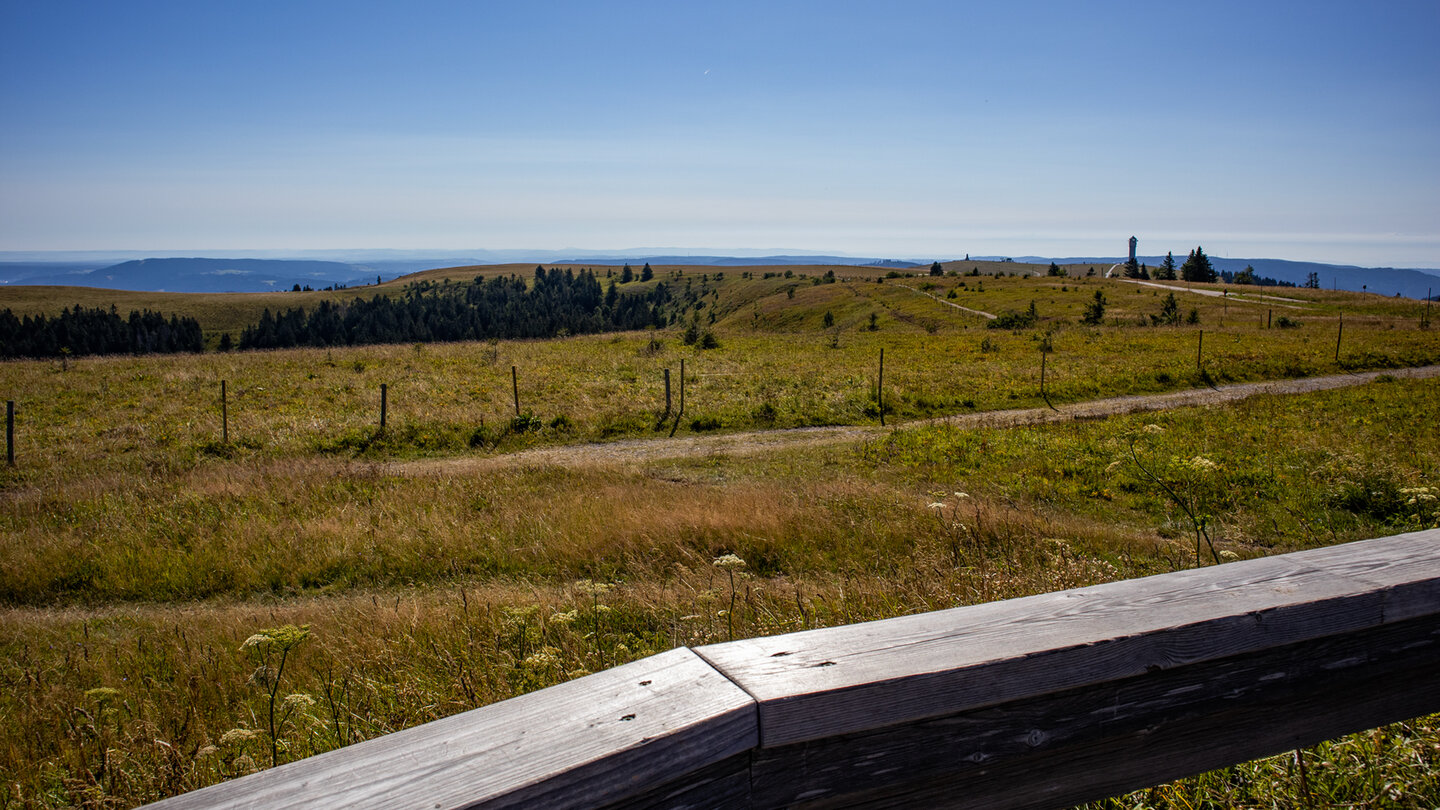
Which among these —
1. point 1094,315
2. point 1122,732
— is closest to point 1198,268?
point 1094,315

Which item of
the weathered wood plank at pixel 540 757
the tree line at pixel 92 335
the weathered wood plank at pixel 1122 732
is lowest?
the tree line at pixel 92 335

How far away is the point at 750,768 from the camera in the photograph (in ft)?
4.63

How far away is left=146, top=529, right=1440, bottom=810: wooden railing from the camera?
49.8 inches

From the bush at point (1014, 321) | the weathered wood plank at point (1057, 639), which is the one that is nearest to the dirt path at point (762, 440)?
the weathered wood plank at point (1057, 639)

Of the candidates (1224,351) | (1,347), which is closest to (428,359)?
(1224,351)

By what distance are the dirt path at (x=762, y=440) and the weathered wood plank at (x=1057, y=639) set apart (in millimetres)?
12918

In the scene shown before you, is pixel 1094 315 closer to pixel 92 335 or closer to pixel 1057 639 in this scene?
pixel 1057 639

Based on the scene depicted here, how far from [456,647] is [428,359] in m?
30.0

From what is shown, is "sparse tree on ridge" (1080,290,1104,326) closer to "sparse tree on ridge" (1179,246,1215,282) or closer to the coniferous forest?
"sparse tree on ridge" (1179,246,1215,282)

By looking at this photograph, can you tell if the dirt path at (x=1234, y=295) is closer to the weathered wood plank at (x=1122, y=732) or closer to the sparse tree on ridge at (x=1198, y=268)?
the sparse tree on ridge at (x=1198, y=268)

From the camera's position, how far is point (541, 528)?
933 cm

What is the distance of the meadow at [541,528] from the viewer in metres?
4.09

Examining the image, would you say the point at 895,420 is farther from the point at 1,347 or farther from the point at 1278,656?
the point at 1,347

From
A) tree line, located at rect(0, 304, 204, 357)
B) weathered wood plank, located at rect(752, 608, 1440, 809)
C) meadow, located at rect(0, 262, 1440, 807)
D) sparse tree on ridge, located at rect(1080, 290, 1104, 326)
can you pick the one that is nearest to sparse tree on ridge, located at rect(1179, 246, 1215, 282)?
sparse tree on ridge, located at rect(1080, 290, 1104, 326)
